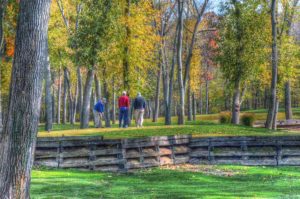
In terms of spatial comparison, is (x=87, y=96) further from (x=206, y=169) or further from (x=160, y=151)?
(x=206, y=169)

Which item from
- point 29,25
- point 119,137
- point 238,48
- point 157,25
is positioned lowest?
point 119,137

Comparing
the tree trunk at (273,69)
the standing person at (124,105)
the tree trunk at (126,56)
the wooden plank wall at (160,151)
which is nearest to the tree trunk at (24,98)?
the wooden plank wall at (160,151)

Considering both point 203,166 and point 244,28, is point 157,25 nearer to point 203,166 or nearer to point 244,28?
point 244,28

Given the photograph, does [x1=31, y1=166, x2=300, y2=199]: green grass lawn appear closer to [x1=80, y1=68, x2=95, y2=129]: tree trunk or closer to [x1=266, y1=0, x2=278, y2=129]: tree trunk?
[x1=266, y1=0, x2=278, y2=129]: tree trunk

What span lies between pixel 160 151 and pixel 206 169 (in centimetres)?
215

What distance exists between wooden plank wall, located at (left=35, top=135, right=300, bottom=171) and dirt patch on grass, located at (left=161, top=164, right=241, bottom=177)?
533mm

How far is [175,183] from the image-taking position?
14344 mm

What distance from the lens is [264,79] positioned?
120ft

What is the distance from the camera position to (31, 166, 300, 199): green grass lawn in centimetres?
1201

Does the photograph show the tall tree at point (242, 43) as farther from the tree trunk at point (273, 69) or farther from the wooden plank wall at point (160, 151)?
the wooden plank wall at point (160, 151)

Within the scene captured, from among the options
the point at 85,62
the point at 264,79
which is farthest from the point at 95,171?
the point at 264,79

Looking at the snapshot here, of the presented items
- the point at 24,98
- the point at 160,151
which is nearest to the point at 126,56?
the point at 160,151

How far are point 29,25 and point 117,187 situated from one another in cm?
679

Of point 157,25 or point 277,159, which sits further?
point 157,25
